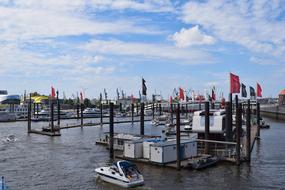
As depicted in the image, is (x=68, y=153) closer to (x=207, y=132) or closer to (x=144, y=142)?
(x=144, y=142)

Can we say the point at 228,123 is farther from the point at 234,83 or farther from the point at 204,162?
the point at 204,162

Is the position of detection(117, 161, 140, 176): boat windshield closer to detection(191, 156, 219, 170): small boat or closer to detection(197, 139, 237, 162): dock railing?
detection(191, 156, 219, 170): small boat

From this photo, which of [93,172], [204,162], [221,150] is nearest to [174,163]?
[204,162]

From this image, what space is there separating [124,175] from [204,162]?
12261mm

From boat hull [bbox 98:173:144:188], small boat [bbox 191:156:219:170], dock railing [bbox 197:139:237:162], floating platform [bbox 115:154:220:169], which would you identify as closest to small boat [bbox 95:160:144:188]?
boat hull [bbox 98:173:144:188]

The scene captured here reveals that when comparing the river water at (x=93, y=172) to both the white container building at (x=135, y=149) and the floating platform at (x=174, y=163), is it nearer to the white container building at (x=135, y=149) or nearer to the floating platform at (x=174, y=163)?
the floating platform at (x=174, y=163)

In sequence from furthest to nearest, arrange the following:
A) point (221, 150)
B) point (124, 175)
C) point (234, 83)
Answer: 1. point (234, 83)
2. point (221, 150)
3. point (124, 175)

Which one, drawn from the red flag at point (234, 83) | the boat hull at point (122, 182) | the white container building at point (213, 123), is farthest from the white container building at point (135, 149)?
the red flag at point (234, 83)

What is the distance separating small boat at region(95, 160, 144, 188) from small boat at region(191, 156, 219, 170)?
8.83 meters

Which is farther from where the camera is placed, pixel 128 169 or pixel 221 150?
pixel 221 150

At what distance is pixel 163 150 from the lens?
47031mm

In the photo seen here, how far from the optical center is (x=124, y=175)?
39094 millimetres

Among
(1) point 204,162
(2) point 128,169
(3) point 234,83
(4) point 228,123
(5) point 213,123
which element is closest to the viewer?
(2) point 128,169

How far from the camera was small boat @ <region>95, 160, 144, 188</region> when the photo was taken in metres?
38.8
